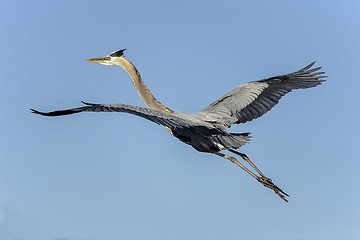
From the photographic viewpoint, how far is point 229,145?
25.1ft

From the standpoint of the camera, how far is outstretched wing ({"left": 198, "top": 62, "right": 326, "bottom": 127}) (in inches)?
371

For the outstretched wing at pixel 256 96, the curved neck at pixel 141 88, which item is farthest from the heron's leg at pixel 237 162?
the curved neck at pixel 141 88

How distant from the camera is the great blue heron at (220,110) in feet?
23.9

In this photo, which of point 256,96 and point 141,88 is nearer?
point 141,88

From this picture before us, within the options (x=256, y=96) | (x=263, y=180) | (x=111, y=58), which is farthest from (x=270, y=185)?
(x=111, y=58)

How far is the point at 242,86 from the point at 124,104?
11.4ft

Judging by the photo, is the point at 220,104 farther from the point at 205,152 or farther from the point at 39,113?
the point at 39,113

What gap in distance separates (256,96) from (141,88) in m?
2.16

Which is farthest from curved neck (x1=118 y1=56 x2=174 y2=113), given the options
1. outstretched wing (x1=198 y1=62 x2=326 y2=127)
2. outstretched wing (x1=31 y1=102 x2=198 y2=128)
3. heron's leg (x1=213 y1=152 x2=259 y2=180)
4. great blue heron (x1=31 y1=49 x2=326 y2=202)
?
outstretched wing (x1=31 y1=102 x2=198 y2=128)

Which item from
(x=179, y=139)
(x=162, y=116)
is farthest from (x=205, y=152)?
(x=162, y=116)

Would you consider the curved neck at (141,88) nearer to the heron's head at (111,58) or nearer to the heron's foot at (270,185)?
the heron's head at (111,58)

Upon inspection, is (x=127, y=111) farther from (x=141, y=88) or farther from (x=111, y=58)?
(x=111, y=58)

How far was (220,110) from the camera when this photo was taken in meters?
9.41

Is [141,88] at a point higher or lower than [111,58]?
lower
